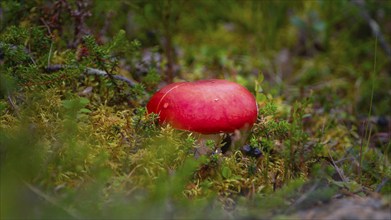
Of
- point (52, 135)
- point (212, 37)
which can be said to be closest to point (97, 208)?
point (52, 135)

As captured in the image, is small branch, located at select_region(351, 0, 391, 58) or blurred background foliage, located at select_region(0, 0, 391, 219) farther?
small branch, located at select_region(351, 0, 391, 58)

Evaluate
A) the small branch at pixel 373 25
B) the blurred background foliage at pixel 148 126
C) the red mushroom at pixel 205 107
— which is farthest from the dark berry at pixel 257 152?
the small branch at pixel 373 25

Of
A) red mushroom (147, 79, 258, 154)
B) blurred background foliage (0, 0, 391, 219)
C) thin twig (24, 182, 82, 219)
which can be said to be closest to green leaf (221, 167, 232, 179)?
blurred background foliage (0, 0, 391, 219)

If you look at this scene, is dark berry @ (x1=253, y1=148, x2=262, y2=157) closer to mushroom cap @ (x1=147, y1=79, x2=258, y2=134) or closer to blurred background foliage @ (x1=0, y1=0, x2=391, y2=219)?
blurred background foliage @ (x1=0, y1=0, x2=391, y2=219)

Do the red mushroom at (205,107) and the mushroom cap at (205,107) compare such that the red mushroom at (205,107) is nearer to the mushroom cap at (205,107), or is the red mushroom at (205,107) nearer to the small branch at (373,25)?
the mushroom cap at (205,107)

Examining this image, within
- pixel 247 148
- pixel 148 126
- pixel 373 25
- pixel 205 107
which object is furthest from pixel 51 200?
pixel 373 25

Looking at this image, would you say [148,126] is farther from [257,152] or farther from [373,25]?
[373,25]

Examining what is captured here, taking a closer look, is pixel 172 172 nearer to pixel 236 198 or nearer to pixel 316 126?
pixel 236 198
